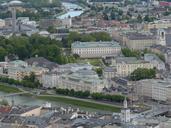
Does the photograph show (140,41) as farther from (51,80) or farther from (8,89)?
(8,89)

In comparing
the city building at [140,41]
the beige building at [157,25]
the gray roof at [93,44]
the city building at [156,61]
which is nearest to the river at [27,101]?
the city building at [156,61]

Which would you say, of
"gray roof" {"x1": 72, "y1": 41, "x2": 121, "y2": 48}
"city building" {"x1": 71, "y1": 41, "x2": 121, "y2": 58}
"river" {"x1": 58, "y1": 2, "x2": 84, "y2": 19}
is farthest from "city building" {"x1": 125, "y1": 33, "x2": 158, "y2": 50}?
"river" {"x1": 58, "y1": 2, "x2": 84, "y2": 19}

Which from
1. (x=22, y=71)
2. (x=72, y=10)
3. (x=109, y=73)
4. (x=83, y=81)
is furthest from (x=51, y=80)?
(x=72, y=10)

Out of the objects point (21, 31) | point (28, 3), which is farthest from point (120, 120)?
point (28, 3)

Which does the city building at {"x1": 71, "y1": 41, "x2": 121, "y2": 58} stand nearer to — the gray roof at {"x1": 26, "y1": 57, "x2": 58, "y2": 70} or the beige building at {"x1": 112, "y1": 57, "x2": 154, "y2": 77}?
the gray roof at {"x1": 26, "y1": 57, "x2": 58, "y2": 70}

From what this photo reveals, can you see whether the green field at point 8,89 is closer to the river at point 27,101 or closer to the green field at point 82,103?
the river at point 27,101

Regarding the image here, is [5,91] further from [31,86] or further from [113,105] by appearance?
[113,105]
